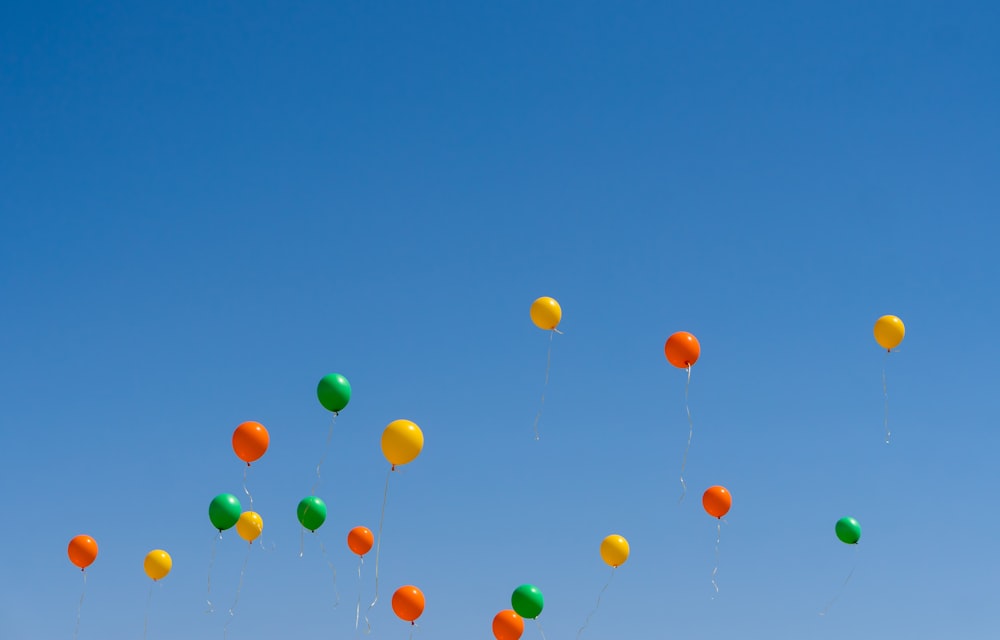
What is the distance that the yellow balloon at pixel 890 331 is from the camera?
1864 cm

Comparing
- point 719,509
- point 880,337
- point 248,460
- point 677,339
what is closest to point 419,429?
point 248,460

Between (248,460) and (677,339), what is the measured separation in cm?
719

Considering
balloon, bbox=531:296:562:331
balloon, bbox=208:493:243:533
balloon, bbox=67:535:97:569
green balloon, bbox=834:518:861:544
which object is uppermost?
green balloon, bbox=834:518:861:544

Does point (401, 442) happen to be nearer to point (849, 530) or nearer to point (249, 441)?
point (249, 441)

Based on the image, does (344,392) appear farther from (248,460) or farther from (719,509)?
(719,509)

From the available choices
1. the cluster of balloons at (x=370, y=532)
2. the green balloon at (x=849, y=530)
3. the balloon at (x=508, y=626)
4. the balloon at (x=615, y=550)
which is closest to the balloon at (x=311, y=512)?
the cluster of balloons at (x=370, y=532)

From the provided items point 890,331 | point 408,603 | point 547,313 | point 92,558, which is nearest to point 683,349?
point 547,313

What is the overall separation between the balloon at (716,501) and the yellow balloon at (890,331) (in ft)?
12.7

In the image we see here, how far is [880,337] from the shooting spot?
18828 millimetres

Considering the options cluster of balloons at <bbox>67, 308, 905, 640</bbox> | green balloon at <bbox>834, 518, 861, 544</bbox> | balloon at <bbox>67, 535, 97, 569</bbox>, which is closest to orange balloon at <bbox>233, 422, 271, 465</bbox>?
cluster of balloons at <bbox>67, 308, 905, 640</bbox>

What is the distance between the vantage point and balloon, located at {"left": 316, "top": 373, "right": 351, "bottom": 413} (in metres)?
16.6

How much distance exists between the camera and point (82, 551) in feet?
61.8

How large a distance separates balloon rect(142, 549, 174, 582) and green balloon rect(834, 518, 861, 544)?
12.5 m

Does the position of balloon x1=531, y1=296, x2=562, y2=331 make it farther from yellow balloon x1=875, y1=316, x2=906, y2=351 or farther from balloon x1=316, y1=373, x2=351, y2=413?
yellow balloon x1=875, y1=316, x2=906, y2=351
